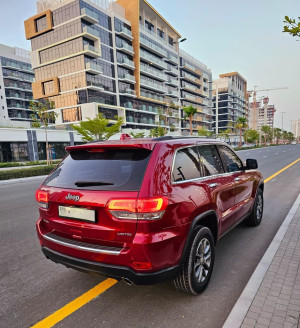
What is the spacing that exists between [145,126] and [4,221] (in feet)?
155

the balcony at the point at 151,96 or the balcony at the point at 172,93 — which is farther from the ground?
the balcony at the point at 172,93

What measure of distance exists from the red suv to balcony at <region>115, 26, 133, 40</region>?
4950 centimetres

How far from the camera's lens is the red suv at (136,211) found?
6.48 feet

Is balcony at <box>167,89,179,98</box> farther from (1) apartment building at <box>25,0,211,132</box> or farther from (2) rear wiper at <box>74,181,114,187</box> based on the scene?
(2) rear wiper at <box>74,181,114,187</box>

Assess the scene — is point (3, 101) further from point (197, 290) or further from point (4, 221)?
point (197, 290)

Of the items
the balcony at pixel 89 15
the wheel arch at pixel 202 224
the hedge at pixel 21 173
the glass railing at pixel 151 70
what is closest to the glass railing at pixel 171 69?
the glass railing at pixel 151 70

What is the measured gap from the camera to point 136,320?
216 cm

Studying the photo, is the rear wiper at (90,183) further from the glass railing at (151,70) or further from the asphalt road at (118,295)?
the glass railing at (151,70)

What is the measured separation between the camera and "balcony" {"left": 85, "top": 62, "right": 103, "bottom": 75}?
38906 millimetres

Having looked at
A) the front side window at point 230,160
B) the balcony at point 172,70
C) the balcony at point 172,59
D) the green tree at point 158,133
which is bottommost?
the front side window at point 230,160

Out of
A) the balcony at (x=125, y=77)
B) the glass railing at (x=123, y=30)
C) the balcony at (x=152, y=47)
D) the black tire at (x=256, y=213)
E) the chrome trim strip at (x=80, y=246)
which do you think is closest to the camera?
the chrome trim strip at (x=80, y=246)

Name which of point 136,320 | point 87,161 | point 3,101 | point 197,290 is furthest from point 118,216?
point 3,101

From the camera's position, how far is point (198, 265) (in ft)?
8.25

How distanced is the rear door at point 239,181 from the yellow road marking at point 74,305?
212 centimetres
